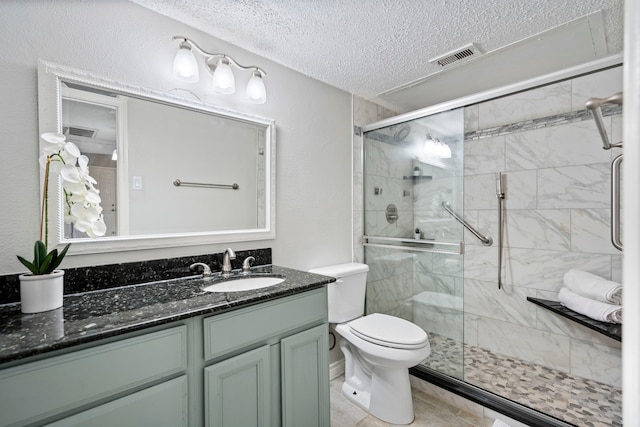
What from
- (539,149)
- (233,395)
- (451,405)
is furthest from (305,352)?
(539,149)

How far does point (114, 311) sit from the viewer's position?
102 cm

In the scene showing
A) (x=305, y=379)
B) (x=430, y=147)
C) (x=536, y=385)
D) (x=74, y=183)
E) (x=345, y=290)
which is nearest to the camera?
(x=74, y=183)

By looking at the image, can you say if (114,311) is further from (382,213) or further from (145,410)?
(382,213)

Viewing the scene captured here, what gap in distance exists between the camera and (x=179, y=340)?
1.02 metres

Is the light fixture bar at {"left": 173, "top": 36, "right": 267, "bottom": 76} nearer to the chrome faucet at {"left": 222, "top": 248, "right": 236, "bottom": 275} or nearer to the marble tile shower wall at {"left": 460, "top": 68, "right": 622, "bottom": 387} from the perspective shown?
the chrome faucet at {"left": 222, "top": 248, "right": 236, "bottom": 275}

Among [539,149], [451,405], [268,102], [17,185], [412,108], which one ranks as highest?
[412,108]

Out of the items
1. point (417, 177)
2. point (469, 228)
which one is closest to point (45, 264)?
point (417, 177)

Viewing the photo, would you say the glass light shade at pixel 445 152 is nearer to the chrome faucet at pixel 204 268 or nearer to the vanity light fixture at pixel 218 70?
the vanity light fixture at pixel 218 70

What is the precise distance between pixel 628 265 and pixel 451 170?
1862mm

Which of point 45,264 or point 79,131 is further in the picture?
point 79,131

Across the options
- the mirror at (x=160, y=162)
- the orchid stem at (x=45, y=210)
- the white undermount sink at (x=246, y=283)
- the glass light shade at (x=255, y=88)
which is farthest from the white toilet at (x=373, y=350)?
the orchid stem at (x=45, y=210)

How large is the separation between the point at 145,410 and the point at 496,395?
184cm

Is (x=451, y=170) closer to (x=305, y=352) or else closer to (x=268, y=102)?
(x=268, y=102)

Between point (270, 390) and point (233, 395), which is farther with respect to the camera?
point (270, 390)
